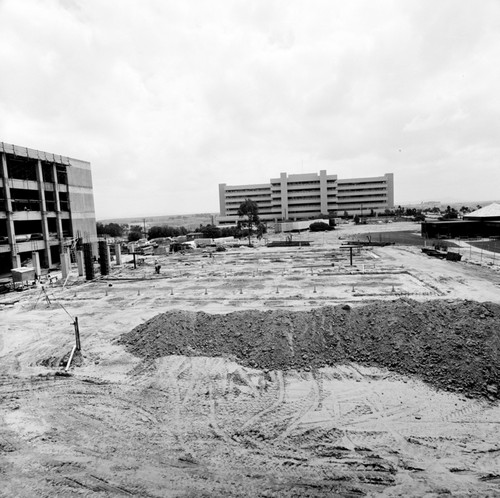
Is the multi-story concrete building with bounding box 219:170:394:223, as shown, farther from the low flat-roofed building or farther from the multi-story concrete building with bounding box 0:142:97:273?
the multi-story concrete building with bounding box 0:142:97:273

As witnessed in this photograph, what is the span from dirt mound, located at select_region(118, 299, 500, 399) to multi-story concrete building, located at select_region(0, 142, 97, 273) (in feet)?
90.9

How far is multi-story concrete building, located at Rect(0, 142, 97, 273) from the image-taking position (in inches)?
1521

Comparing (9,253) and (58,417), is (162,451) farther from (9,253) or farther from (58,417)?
(9,253)

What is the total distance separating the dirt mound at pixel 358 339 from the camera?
11.8m

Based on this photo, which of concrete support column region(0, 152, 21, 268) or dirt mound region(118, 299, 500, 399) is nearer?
dirt mound region(118, 299, 500, 399)

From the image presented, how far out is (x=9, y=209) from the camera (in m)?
38.4

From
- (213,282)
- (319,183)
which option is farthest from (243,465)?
(319,183)

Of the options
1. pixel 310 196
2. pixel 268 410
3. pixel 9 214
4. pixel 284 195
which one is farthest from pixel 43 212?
pixel 310 196

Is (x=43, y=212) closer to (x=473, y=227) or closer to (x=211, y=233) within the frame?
(x=211, y=233)

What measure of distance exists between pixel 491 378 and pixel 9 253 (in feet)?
146

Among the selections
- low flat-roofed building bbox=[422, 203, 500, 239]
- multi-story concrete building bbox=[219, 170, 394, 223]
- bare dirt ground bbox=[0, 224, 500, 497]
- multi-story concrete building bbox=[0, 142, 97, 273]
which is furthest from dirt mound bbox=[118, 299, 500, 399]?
multi-story concrete building bbox=[219, 170, 394, 223]

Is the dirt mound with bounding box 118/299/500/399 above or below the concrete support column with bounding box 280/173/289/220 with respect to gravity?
below

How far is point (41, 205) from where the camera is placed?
4278cm

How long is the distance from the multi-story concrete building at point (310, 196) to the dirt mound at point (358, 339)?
382ft
